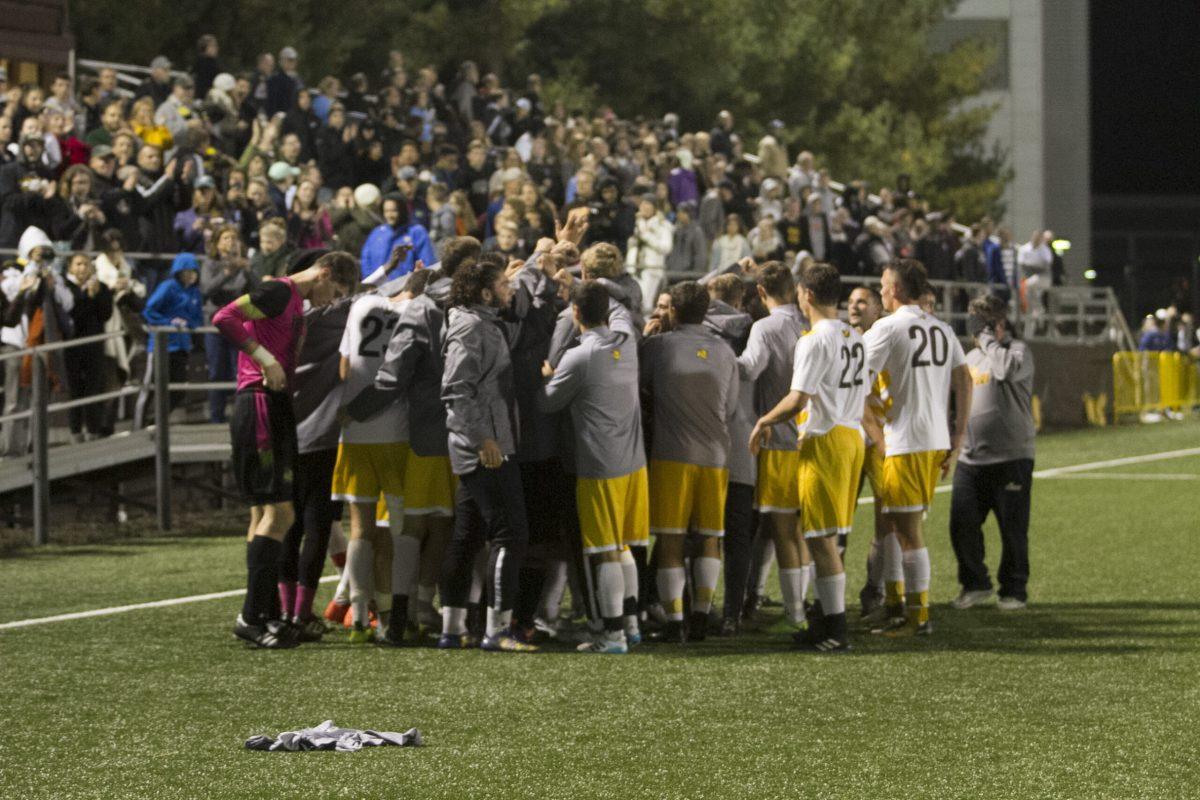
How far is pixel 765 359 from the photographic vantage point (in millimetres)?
11141

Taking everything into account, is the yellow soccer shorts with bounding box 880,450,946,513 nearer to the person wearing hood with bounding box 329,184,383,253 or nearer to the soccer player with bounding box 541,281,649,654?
the soccer player with bounding box 541,281,649,654

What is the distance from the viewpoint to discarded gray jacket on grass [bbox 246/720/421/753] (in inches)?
320

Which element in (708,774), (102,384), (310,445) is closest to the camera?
(708,774)

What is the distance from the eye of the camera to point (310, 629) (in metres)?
11.1

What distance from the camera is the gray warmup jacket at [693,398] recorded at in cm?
1084

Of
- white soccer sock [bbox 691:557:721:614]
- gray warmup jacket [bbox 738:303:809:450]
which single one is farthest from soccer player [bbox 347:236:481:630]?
gray warmup jacket [bbox 738:303:809:450]

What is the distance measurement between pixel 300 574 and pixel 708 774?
3927 mm

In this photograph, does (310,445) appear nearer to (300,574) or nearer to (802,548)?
(300,574)

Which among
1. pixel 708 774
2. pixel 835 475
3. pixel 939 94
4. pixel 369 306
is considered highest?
pixel 939 94

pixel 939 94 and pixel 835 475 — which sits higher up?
pixel 939 94

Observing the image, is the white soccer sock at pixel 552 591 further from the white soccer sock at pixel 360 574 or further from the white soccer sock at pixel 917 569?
the white soccer sock at pixel 917 569

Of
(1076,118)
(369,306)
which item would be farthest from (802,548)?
(1076,118)

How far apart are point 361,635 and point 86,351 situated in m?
7.26

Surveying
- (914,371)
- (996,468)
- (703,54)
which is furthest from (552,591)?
(703,54)
